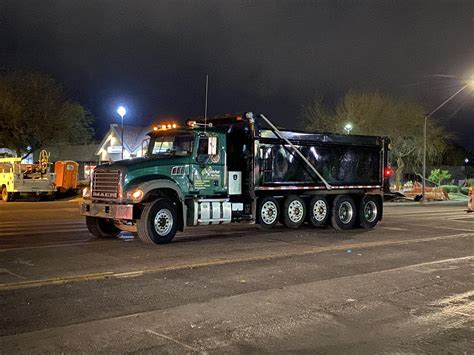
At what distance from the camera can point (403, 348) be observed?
5762 mm

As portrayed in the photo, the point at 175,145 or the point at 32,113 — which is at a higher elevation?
the point at 32,113

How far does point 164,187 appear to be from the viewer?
12.8 meters

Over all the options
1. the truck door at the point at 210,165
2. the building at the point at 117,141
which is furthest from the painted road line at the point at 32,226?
the building at the point at 117,141

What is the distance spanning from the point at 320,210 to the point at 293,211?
Result: 1.16 m

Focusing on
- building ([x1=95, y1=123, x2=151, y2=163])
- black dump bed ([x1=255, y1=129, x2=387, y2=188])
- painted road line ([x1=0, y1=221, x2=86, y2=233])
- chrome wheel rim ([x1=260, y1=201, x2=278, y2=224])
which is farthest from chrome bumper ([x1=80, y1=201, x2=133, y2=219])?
building ([x1=95, y1=123, x2=151, y2=163])

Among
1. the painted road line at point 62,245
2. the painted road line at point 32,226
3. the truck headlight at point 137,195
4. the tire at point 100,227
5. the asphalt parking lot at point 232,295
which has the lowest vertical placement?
the asphalt parking lot at point 232,295

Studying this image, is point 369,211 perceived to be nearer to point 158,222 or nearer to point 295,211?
point 295,211

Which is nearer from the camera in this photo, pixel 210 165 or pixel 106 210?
pixel 106 210

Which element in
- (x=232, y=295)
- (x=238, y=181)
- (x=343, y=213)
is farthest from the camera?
(x=343, y=213)

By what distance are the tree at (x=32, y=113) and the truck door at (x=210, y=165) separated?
30.9 metres

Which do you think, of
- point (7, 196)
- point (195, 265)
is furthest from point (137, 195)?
point (7, 196)

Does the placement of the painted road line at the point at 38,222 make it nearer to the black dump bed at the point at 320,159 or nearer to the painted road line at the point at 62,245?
the painted road line at the point at 62,245

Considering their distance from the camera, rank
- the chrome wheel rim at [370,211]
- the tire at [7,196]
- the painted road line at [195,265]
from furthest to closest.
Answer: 1. the tire at [7,196]
2. the chrome wheel rim at [370,211]
3. the painted road line at [195,265]

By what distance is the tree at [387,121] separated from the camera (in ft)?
162
